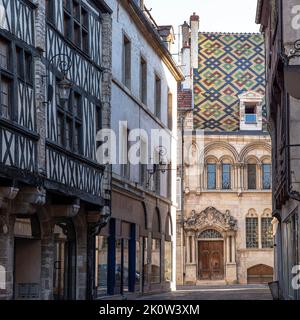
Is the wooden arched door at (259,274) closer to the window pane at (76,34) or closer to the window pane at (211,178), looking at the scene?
the window pane at (211,178)

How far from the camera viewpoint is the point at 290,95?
15.9 meters

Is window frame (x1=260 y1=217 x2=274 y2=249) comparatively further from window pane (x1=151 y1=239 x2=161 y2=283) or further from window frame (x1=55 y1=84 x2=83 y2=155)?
window frame (x1=55 y1=84 x2=83 y2=155)

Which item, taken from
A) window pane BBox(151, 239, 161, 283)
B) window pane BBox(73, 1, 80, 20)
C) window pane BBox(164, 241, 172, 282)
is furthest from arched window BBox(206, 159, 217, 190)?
window pane BBox(73, 1, 80, 20)

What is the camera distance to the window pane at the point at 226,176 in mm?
42319

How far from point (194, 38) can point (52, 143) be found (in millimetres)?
29048

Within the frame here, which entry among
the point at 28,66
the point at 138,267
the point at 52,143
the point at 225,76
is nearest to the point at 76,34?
the point at 52,143

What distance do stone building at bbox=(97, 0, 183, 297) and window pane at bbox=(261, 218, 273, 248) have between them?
931 cm

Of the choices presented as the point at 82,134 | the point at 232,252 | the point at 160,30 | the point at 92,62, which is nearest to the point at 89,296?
the point at 82,134

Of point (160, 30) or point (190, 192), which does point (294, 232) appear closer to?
point (160, 30)

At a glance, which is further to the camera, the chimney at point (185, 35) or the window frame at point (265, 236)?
the chimney at point (185, 35)

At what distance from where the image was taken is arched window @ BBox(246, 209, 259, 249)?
41.6m

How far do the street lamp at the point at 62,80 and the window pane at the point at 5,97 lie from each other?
5.38 feet

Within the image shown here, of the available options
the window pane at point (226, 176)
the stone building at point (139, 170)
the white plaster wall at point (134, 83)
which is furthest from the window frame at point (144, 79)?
the window pane at point (226, 176)

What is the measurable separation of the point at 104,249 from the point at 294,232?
6326mm
